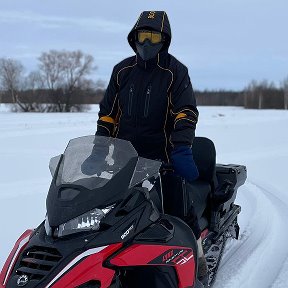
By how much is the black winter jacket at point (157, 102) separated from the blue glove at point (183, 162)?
0.19 ft

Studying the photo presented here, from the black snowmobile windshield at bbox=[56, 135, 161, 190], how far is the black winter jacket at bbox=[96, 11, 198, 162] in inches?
14.2

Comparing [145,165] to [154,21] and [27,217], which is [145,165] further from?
[27,217]

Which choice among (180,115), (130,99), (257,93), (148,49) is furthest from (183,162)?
(257,93)

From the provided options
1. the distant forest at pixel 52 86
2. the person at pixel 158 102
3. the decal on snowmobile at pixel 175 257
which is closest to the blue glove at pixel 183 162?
the person at pixel 158 102

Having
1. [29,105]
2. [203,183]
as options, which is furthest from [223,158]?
[29,105]

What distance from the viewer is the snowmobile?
2164 mm

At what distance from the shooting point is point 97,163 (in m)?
2.53

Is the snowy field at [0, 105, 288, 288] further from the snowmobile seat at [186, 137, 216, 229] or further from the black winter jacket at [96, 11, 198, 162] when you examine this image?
the black winter jacket at [96, 11, 198, 162]

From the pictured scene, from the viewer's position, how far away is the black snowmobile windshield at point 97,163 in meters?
2.43

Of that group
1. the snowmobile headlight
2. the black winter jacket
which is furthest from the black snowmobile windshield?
the black winter jacket

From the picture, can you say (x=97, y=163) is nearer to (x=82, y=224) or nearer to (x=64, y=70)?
(x=82, y=224)

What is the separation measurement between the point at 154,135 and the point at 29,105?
5112cm

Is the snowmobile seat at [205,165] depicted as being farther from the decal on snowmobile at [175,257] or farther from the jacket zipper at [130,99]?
the decal on snowmobile at [175,257]

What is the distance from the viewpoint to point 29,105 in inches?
2052
